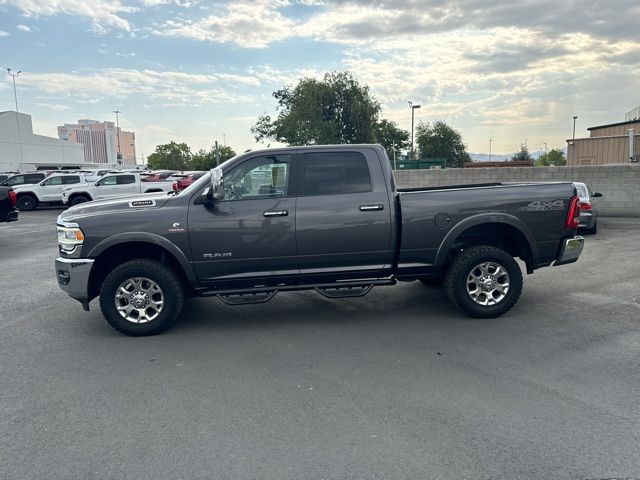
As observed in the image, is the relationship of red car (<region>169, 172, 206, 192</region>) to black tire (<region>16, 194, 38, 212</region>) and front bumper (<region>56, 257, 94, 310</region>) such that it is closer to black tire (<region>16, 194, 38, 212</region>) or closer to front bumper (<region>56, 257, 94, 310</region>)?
black tire (<region>16, 194, 38, 212</region>)

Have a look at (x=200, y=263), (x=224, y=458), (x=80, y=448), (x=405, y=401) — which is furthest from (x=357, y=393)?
(x=200, y=263)

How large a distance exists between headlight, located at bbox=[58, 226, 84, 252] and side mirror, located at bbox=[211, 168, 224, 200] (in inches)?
58.7

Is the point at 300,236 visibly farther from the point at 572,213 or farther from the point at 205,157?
the point at 205,157

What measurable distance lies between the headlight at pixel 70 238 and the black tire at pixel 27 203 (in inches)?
838

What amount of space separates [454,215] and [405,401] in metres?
2.62

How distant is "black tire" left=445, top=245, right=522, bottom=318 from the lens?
5836 mm

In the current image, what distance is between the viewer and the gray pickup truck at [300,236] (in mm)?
5457

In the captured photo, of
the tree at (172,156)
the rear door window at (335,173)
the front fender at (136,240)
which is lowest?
the front fender at (136,240)

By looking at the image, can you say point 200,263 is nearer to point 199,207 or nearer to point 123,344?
point 199,207

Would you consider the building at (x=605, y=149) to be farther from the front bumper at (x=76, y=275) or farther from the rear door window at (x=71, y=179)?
the rear door window at (x=71, y=179)

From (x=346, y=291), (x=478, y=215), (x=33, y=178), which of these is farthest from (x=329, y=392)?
(x=33, y=178)

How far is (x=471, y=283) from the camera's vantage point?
5.93 metres

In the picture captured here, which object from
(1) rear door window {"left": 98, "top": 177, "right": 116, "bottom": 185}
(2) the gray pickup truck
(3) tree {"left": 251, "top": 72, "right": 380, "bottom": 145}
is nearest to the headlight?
(2) the gray pickup truck

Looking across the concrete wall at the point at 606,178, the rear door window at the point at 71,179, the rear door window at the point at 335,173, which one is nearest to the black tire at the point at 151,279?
the rear door window at the point at 335,173
